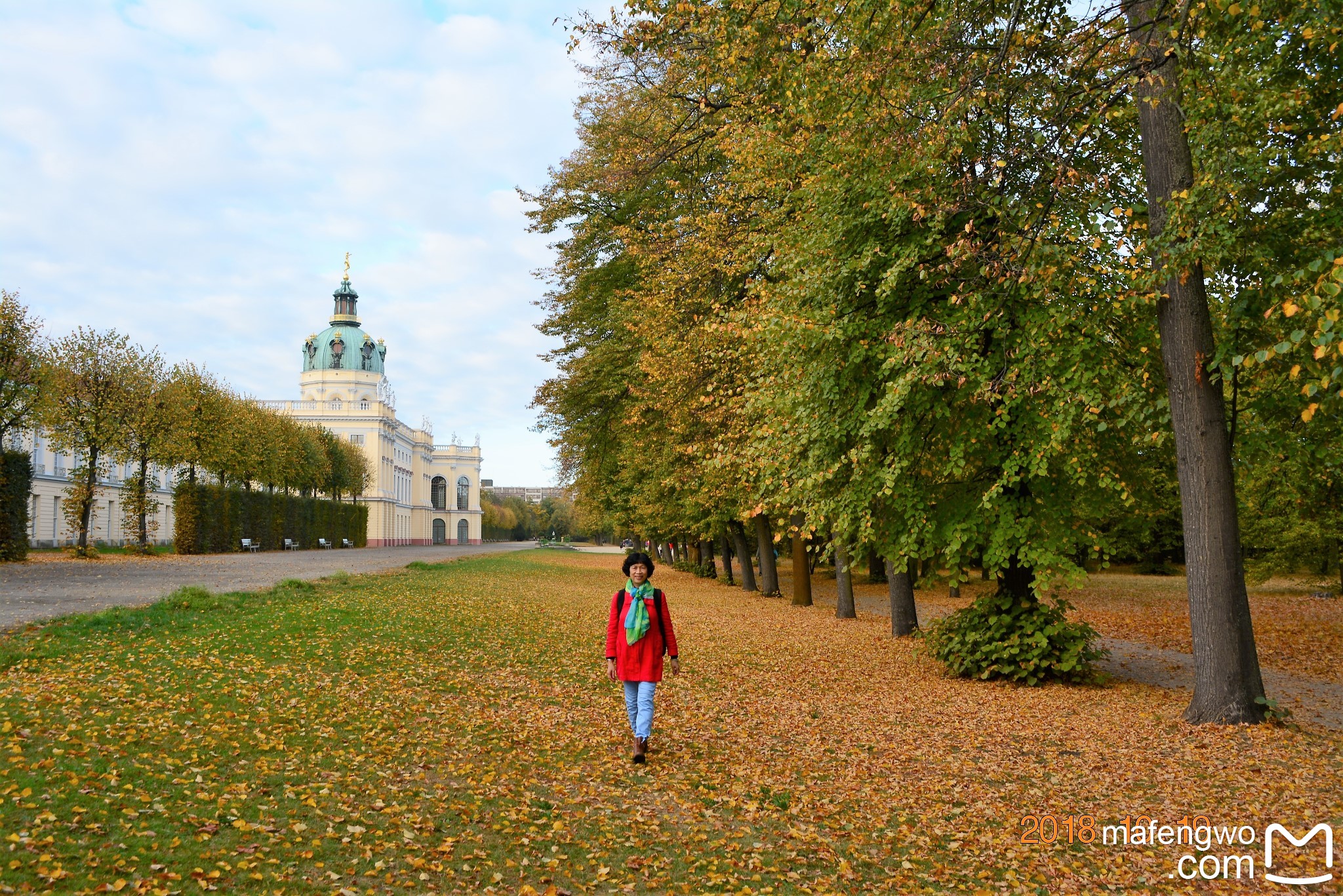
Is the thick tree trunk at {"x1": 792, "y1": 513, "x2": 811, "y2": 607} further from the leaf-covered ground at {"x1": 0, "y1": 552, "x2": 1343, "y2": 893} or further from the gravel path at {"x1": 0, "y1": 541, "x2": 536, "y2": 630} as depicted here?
the gravel path at {"x1": 0, "y1": 541, "x2": 536, "y2": 630}

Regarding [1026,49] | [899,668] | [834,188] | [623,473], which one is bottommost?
[899,668]

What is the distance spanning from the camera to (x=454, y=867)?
4836 millimetres

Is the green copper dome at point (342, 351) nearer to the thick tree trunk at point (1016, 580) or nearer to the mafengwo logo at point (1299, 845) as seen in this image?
the thick tree trunk at point (1016, 580)

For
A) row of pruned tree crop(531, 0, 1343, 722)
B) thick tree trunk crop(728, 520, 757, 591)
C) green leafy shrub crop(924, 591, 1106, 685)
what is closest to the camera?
row of pruned tree crop(531, 0, 1343, 722)

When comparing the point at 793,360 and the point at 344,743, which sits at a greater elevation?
the point at 793,360

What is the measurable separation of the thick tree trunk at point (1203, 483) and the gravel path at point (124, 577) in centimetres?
1361

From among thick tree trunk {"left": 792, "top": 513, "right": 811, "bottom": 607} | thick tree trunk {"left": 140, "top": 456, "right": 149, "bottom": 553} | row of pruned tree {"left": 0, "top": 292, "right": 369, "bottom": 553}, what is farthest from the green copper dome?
thick tree trunk {"left": 792, "top": 513, "right": 811, "bottom": 607}

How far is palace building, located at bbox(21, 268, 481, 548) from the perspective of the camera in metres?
106

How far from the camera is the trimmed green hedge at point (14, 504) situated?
87.7ft

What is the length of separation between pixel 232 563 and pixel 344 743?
28.4 meters

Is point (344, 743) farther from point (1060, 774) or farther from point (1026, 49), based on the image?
point (1026, 49)

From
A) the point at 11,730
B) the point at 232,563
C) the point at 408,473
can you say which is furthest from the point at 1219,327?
the point at 408,473

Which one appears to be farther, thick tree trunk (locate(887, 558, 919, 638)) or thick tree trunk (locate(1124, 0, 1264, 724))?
thick tree trunk (locate(887, 558, 919, 638))

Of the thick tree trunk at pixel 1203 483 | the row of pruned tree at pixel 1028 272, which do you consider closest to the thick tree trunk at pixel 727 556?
the row of pruned tree at pixel 1028 272
